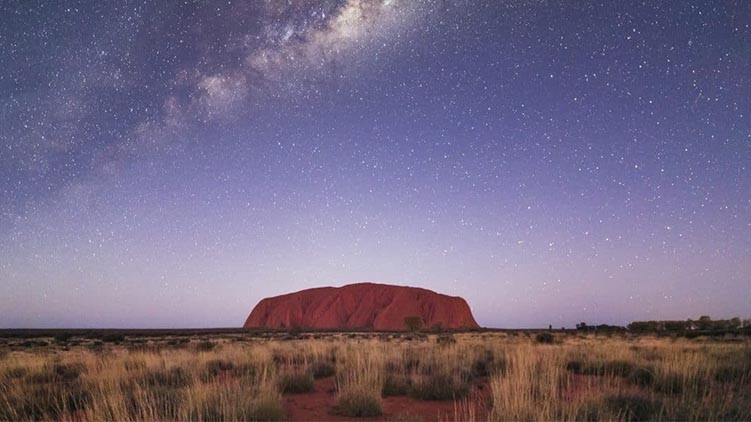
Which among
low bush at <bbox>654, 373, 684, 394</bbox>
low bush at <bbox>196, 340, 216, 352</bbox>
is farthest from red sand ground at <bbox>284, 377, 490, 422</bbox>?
low bush at <bbox>196, 340, 216, 352</bbox>

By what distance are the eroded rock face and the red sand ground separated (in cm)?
11019

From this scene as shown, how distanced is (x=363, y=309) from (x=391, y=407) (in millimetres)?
122875

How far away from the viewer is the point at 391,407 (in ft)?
23.4

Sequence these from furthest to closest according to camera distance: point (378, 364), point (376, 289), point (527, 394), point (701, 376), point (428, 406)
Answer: point (376, 289)
point (378, 364)
point (701, 376)
point (428, 406)
point (527, 394)

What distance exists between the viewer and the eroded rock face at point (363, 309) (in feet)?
397

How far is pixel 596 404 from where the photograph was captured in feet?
19.1

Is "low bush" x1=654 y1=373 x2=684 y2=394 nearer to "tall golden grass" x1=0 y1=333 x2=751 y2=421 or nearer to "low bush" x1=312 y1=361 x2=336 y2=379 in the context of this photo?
"tall golden grass" x1=0 y1=333 x2=751 y2=421

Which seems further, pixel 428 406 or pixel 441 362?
pixel 441 362

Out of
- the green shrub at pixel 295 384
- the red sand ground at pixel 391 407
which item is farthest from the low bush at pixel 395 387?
the green shrub at pixel 295 384

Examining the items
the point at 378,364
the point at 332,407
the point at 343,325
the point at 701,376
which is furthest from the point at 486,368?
the point at 343,325

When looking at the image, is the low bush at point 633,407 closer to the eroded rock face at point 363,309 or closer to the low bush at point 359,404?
the low bush at point 359,404

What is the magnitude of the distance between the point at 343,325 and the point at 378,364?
118 meters

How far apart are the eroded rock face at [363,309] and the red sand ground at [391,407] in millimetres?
110192

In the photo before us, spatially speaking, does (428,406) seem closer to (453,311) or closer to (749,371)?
(749,371)
